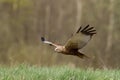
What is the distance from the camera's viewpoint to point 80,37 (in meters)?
8.33

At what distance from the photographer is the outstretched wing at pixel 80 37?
8258mm

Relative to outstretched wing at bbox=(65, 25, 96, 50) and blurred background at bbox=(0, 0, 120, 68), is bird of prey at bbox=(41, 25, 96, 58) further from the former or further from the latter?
blurred background at bbox=(0, 0, 120, 68)

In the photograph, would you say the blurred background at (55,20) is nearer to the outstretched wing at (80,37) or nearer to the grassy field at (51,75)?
the outstretched wing at (80,37)

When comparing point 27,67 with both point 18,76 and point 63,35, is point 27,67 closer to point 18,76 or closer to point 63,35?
point 18,76

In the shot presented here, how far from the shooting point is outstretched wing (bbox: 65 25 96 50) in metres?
8.26

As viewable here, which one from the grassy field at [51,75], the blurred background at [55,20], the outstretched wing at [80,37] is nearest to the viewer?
the grassy field at [51,75]

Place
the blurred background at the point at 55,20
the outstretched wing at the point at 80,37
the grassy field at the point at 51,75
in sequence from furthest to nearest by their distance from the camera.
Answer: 1. the blurred background at the point at 55,20
2. the outstretched wing at the point at 80,37
3. the grassy field at the point at 51,75

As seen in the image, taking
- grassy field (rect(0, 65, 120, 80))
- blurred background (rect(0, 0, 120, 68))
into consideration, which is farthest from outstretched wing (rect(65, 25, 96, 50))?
blurred background (rect(0, 0, 120, 68))

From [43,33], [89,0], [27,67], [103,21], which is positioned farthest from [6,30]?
[27,67]

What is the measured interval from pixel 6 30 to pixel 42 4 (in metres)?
7.07

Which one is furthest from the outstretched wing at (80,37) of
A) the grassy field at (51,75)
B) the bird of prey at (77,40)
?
the grassy field at (51,75)

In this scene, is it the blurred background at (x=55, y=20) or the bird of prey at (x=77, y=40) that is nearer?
the bird of prey at (x=77, y=40)

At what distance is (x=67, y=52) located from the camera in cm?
845

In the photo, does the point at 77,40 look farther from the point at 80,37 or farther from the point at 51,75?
the point at 51,75
